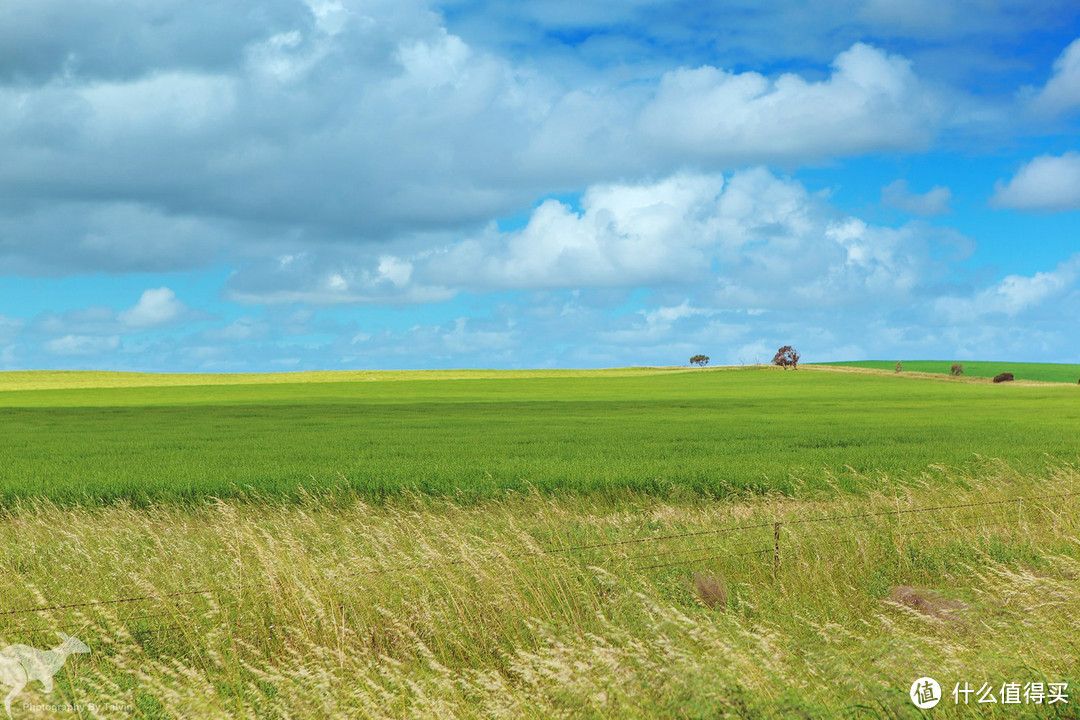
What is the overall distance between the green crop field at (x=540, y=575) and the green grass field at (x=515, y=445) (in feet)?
0.56

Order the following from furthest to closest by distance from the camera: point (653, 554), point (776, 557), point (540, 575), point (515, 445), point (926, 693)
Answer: point (515, 445), point (653, 554), point (776, 557), point (540, 575), point (926, 693)

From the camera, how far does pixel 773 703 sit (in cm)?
539

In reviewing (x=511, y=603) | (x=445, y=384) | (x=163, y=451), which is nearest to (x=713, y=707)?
(x=511, y=603)

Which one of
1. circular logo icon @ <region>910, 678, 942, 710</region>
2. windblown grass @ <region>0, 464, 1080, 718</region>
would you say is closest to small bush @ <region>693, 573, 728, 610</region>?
windblown grass @ <region>0, 464, 1080, 718</region>

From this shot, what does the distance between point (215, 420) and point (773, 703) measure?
141 feet

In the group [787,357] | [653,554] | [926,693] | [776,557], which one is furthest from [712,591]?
[787,357]

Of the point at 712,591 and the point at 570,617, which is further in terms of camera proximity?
the point at 712,591

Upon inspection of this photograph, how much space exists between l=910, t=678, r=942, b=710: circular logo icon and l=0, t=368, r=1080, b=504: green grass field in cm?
1260

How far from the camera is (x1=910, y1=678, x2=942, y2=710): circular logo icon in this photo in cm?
548

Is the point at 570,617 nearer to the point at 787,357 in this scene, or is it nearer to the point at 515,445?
the point at 515,445

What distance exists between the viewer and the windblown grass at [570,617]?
19.8 ft

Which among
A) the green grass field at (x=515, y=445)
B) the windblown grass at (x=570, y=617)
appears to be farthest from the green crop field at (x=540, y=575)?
the green grass field at (x=515, y=445)

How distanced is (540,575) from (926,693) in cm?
469

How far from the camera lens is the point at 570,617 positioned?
895 cm
